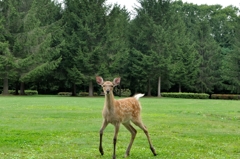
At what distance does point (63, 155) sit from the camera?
8.05m

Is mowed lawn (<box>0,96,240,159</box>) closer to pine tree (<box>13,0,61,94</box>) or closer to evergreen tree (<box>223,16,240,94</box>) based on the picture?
pine tree (<box>13,0,61,94</box>)

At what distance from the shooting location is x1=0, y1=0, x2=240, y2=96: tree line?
137 ft

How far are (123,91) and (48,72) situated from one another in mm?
10492

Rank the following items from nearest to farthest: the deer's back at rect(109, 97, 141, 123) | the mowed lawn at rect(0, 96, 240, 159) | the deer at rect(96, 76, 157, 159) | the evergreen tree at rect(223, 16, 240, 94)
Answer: the deer at rect(96, 76, 157, 159), the deer's back at rect(109, 97, 141, 123), the mowed lawn at rect(0, 96, 240, 159), the evergreen tree at rect(223, 16, 240, 94)

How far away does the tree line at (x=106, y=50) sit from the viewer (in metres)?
41.8

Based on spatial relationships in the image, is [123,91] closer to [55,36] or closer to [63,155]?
[55,36]

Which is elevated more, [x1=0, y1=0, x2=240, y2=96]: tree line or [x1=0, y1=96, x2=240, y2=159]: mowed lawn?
[x1=0, y1=0, x2=240, y2=96]: tree line

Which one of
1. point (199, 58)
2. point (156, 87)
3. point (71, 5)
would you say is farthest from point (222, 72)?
point (71, 5)

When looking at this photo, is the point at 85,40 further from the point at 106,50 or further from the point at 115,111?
the point at 115,111

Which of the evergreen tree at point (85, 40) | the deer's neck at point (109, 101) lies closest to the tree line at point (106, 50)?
the evergreen tree at point (85, 40)

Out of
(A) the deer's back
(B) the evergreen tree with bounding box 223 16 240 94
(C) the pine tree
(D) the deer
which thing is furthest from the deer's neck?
(B) the evergreen tree with bounding box 223 16 240 94

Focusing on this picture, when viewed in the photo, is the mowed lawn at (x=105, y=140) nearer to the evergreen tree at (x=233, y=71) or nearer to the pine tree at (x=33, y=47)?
the pine tree at (x=33, y=47)

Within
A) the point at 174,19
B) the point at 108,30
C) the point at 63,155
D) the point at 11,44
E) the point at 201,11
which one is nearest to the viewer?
the point at 63,155

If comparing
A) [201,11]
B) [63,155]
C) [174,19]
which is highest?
[201,11]
